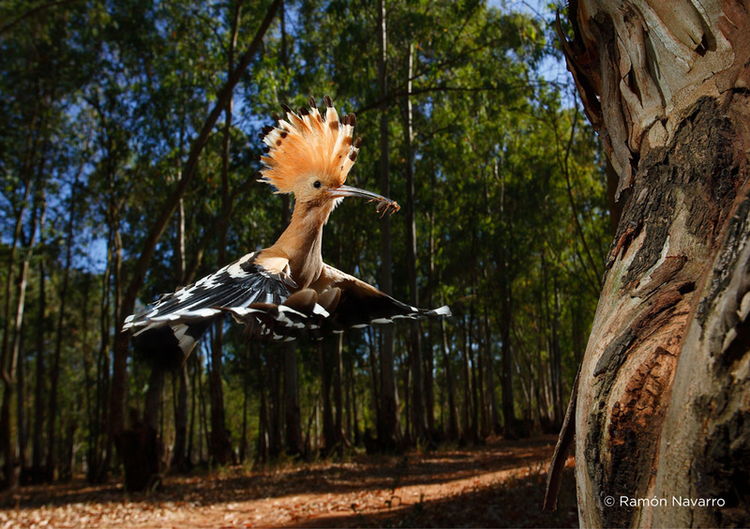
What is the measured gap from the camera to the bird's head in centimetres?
245

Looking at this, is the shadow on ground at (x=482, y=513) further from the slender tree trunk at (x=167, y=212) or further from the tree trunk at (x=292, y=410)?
the tree trunk at (x=292, y=410)

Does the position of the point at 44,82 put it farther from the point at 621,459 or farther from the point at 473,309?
the point at 621,459

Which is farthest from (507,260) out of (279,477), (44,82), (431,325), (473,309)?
(44,82)

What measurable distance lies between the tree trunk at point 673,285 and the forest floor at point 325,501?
5745 mm

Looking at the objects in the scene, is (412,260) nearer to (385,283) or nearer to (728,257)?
(385,283)

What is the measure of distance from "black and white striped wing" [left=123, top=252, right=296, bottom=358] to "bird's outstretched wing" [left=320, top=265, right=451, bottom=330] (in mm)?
262

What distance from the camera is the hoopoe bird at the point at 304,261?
82.0 inches

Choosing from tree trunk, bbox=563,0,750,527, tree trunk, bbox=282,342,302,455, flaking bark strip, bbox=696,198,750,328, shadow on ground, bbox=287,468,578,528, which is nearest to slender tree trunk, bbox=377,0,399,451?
tree trunk, bbox=282,342,302,455

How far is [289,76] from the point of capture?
1101cm

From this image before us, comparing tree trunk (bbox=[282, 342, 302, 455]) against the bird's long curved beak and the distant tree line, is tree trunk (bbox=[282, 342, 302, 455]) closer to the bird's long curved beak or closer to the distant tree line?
the distant tree line

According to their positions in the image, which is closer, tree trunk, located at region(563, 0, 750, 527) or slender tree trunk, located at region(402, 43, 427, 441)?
tree trunk, located at region(563, 0, 750, 527)

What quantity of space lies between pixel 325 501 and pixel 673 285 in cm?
892

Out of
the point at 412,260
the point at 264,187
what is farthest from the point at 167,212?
the point at 412,260

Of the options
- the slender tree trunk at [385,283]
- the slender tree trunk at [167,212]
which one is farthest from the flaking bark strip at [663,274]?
the slender tree trunk at [385,283]
